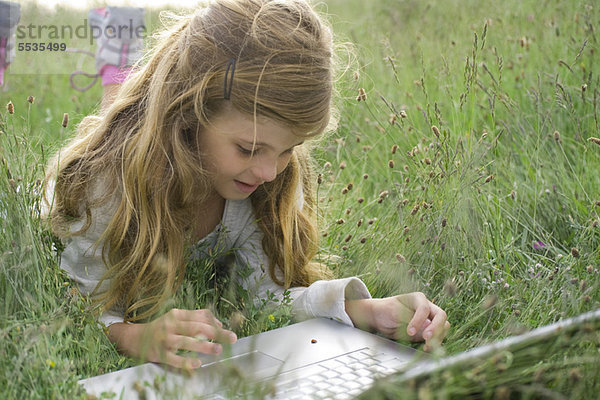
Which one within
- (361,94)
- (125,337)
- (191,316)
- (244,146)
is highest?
(361,94)

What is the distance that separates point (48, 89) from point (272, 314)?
11.2ft

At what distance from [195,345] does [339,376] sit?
35 centimetres

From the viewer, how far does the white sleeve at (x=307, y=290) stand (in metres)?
2.10

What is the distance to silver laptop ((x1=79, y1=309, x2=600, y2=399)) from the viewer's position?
1237 mm

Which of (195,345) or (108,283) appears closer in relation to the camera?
(195,345)

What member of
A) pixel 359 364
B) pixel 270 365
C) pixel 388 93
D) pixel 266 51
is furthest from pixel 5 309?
pixel 388 93

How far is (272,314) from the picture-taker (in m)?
2.13

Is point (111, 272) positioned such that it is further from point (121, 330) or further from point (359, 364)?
point (359, 364)

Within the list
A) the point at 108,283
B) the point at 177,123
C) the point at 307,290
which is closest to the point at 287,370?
the point at 307,290

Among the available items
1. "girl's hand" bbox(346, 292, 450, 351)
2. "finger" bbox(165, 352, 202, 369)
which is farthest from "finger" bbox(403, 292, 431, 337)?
"finger" bbox(165, 352, 202, 369)

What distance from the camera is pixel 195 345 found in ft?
5.54

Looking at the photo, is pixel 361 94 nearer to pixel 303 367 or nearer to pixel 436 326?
pixel 436 326

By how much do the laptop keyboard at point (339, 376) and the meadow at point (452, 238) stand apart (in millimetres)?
162

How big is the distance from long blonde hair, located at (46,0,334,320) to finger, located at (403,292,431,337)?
Answer: 58 centimetres
